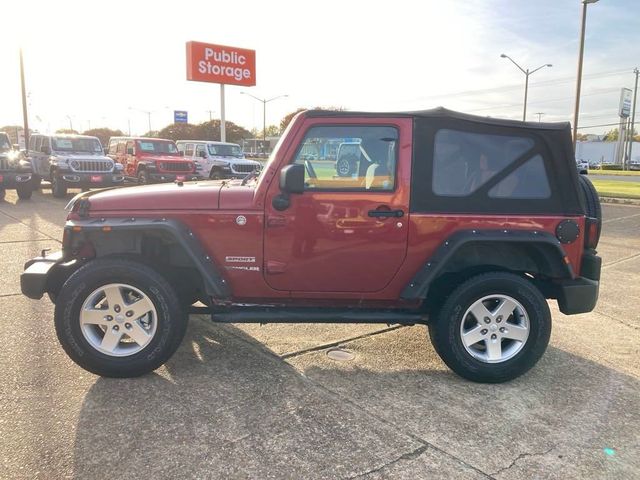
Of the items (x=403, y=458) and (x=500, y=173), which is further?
(x=500, y=173)

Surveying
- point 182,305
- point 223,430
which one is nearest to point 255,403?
point 223,430

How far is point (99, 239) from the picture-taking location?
3.86 meters

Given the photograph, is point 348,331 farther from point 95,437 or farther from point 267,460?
point 95,437

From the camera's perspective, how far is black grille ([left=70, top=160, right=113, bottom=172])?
16.0m

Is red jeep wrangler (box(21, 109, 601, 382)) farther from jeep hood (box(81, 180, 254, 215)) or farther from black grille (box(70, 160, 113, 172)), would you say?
black grille (box(70, 160, 113, 172))

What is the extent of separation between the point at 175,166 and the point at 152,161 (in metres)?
0.80

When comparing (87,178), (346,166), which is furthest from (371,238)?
(87,178)

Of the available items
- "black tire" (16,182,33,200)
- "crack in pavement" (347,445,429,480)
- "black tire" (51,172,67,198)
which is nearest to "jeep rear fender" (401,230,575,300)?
"crack in pavement" (347,445,429,480)

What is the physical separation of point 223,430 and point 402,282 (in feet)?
5.27

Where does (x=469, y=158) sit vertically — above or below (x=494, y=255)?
above

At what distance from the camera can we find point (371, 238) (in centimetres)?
366

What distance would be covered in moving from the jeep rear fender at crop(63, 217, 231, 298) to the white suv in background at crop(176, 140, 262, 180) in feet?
51.8

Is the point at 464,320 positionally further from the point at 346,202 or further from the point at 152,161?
the point at 152,161

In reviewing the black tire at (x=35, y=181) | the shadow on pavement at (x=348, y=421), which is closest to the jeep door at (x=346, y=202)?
the shadow on pavement at (x=348, y=421)
